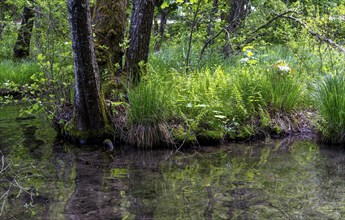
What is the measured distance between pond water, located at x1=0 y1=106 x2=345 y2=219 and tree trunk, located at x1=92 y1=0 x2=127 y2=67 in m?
1.90

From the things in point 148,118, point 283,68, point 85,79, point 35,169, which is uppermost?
point 283,68

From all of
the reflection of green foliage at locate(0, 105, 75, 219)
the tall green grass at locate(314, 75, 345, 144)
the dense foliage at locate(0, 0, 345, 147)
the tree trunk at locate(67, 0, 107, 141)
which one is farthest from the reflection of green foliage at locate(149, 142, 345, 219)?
the tree trunk at locate(67, 0, 107, 141)

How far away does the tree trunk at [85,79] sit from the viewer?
5.25m

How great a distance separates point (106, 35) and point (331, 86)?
3853 millimetres

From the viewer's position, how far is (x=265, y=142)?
20.7 feet

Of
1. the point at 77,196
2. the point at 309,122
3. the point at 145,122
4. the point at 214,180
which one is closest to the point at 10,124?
the point at 145,122

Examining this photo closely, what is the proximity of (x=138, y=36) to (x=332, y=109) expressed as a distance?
3.31 m

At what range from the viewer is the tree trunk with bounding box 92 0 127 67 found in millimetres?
7008

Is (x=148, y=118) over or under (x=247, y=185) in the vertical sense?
over

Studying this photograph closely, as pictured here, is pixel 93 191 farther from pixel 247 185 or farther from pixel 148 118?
pixel 148 118

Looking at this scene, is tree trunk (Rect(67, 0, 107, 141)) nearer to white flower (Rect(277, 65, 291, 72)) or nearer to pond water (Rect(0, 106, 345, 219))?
pond water (Rect(0, 106, 345, 219))

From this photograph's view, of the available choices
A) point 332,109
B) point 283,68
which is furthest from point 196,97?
point 332,109

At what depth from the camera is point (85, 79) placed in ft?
18.4

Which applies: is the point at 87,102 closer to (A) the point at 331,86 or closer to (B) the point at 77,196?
(B) the point at 77,196
